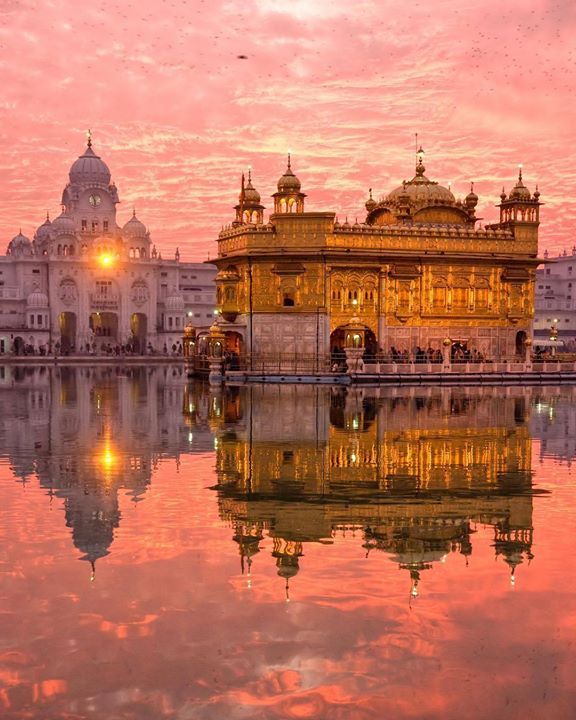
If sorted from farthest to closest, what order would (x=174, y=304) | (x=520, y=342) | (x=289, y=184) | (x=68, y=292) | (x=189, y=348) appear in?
(x=174, y=304)
(x=68, y=292)
(x=520, y=342)
(x=189, y=348)
(x=289, y=184)

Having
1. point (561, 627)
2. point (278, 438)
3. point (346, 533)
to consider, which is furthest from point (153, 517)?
point (278, 438)

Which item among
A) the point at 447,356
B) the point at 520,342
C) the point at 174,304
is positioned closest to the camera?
the point at 447,356

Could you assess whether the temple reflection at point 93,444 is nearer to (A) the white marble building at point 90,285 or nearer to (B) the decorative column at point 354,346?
(B) the decorative column at point 354,346

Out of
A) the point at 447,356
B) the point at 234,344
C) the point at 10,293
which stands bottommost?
the point at 447,356

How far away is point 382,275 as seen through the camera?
4722cm

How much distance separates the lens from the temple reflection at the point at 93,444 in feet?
36.9

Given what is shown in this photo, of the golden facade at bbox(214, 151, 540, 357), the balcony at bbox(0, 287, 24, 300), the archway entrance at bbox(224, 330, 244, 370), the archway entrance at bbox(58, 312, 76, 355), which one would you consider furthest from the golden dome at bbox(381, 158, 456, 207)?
the balcony at bbox(0, 287, 24, 300)

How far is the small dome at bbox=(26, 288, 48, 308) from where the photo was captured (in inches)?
3174

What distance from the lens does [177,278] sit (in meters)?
92.4

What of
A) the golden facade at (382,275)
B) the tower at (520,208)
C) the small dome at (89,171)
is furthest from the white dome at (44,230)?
the tower at (520,208)

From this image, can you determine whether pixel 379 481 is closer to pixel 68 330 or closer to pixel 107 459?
pixel 107 459

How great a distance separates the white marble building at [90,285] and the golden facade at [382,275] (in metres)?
34.2

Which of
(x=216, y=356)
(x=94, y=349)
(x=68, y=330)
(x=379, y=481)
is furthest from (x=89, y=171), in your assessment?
(x=379, y=481)

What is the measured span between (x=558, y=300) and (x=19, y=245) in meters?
60.9
